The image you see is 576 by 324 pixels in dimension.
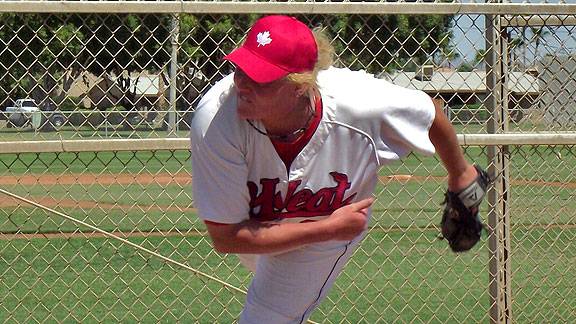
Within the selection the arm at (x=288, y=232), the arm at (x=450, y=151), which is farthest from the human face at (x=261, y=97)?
the arm at (x=450, y=151)

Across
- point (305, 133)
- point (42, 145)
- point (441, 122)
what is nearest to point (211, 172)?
point (305, 133)

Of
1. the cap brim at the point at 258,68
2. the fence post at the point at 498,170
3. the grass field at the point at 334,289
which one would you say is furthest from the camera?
the grass field at the point at 334,289

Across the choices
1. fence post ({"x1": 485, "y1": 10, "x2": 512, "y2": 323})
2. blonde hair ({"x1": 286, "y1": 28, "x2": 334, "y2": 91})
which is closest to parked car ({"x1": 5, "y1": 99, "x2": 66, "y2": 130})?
blonde hair ({"x1": 286, "y1": 28, "x2": 334, "y2": 91})

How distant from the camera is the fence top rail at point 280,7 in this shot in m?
4.69

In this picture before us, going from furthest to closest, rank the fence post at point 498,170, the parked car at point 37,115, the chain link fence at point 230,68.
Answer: the parked car at point 37,115 < the fence post at point 498,170 < the chain link fence at point 230,68

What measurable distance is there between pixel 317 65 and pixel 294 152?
319 mm

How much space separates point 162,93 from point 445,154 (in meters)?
2.30

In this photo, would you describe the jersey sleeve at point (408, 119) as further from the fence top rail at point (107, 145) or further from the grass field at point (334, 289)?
the grass field at point (334, 289)

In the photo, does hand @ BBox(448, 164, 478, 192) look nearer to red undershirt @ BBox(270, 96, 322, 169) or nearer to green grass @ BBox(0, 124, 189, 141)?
red undershirt @ BBox(270, 96, 322, 169)

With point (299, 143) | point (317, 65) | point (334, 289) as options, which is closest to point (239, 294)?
point (334, 289)

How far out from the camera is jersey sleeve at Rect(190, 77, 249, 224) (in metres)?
3.26

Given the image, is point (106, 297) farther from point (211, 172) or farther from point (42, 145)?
point (211, 172)

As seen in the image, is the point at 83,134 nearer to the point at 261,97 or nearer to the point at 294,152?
the point at 294,152

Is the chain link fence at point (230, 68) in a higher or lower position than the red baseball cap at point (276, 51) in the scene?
lower
